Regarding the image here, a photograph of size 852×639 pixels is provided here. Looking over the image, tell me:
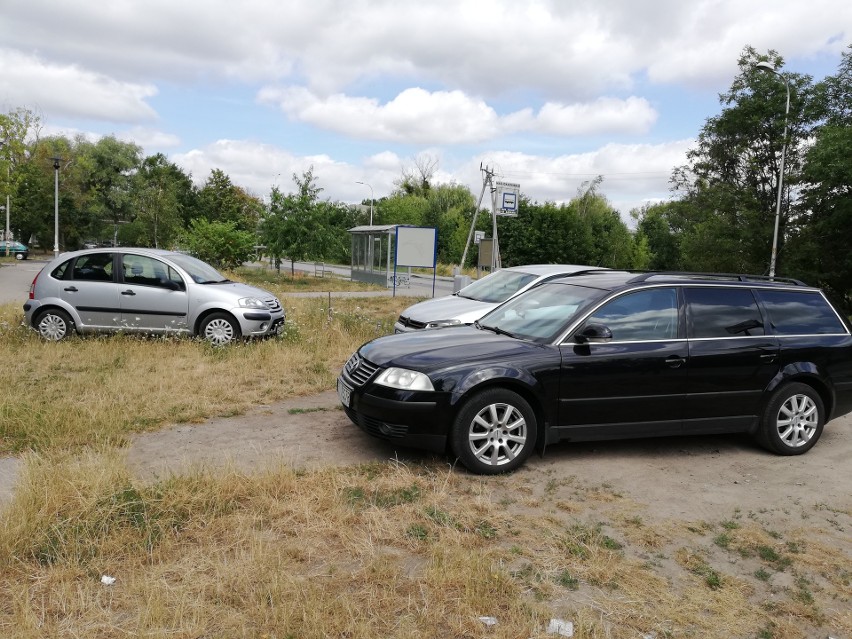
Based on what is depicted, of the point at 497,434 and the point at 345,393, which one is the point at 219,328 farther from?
the point at 497,434

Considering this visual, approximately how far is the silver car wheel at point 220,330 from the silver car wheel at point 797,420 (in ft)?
24.3

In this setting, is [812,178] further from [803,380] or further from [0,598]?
[0,598]

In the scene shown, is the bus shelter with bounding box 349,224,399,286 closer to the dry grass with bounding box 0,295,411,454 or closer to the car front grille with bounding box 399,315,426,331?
the dry grass with bounding box 0,295,411,454

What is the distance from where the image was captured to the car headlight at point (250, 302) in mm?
10445

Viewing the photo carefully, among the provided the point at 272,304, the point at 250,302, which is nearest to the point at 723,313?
the point at 250,302

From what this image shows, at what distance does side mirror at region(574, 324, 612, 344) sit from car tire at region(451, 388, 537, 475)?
719 millimetres

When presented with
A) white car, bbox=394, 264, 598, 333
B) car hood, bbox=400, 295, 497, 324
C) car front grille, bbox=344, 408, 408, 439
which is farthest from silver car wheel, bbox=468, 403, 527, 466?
car hood, bbox=400, 295, 497, 324

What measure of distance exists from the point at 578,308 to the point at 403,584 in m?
3.07

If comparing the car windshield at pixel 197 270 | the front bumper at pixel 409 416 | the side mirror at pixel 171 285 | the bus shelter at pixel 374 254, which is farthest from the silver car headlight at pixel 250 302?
the bus shelter at pixel 374 254

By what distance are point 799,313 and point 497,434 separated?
3.33 meters

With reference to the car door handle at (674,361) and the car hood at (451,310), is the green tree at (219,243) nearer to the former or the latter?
the car hood at (451,310)

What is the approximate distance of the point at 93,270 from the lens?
10305 millimetres

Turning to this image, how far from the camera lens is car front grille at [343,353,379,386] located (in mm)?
5434

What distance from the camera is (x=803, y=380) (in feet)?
20.4
